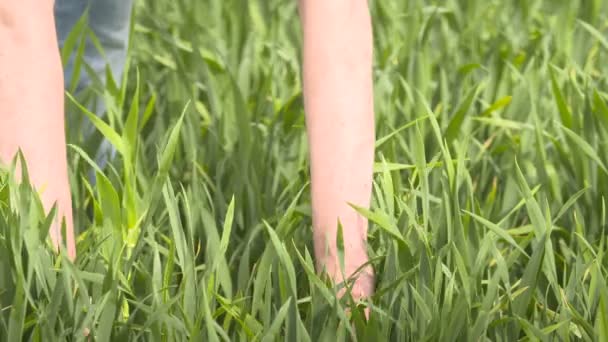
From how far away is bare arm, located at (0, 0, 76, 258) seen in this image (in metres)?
1.28

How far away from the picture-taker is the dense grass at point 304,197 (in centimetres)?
135

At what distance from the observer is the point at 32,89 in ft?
4.26

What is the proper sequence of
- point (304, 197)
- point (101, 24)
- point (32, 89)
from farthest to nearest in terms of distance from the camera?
point (101, 24) < point (304, 197) < point (32, 89)

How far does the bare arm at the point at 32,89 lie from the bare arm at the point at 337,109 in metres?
0.26

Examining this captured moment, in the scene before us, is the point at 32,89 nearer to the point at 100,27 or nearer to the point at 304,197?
the point at 304,197

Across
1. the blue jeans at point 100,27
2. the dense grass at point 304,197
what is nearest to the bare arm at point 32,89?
the dense grass at point 304,197

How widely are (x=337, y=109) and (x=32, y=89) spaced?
310 mm

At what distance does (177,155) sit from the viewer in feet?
6.28

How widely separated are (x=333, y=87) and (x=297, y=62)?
1.01 meters

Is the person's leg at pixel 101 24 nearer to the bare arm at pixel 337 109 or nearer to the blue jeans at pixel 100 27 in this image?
the blue jeans at pixel 100 27

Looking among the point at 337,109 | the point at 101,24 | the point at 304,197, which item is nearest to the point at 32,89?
the point at 337,109

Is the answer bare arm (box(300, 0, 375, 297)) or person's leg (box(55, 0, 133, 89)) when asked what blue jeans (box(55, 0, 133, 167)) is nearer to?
person's leg (box(55, 0, 133, 89))

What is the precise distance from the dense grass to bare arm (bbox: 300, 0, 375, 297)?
64 mm

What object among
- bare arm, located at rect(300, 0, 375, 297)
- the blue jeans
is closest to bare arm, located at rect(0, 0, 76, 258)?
bare arm, located at rect(300, 0, 375, 297)
